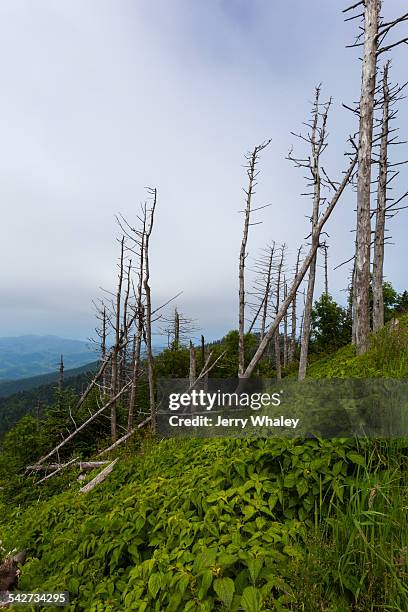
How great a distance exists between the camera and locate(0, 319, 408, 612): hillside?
2.09m

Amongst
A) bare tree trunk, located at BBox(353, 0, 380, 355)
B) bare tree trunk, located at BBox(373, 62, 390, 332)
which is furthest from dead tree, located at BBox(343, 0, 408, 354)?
bare tree trunk, located at BBox(373, 62, 390, 332)

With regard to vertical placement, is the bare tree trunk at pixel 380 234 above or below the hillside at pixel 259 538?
above

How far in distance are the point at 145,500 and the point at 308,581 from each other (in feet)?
7.06

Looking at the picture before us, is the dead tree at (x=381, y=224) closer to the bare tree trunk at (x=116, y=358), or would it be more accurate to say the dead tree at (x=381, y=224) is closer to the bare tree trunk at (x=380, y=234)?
the bare tree trunk at (x=380, y=234)

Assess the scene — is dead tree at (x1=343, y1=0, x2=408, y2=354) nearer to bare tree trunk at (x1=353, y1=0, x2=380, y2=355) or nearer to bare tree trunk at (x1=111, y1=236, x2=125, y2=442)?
bare tree trunk at (x1=353, y1=0, x2=380, y2=355)

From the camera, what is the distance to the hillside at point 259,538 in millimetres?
2094

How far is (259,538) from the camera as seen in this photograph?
2549 millimetres

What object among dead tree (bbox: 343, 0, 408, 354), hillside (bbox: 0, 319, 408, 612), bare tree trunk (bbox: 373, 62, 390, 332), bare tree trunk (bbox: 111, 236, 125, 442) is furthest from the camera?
bare tree trunk (bbox: 373, 62, 390, 332)

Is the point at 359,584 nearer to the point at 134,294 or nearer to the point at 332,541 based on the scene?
the point at 332,541

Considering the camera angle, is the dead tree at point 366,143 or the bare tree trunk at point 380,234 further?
the bare tree trunk at point 380,234

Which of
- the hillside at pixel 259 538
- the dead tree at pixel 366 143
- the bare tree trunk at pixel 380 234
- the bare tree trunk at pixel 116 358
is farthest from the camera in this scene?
the bare tree trunk at pixel 380 234

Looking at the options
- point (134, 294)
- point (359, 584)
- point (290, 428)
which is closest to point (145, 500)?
point (290, 428)

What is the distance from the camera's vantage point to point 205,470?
402 cm

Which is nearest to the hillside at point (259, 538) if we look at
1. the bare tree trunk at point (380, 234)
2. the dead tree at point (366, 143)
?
the dead tree at point (366, 143)
